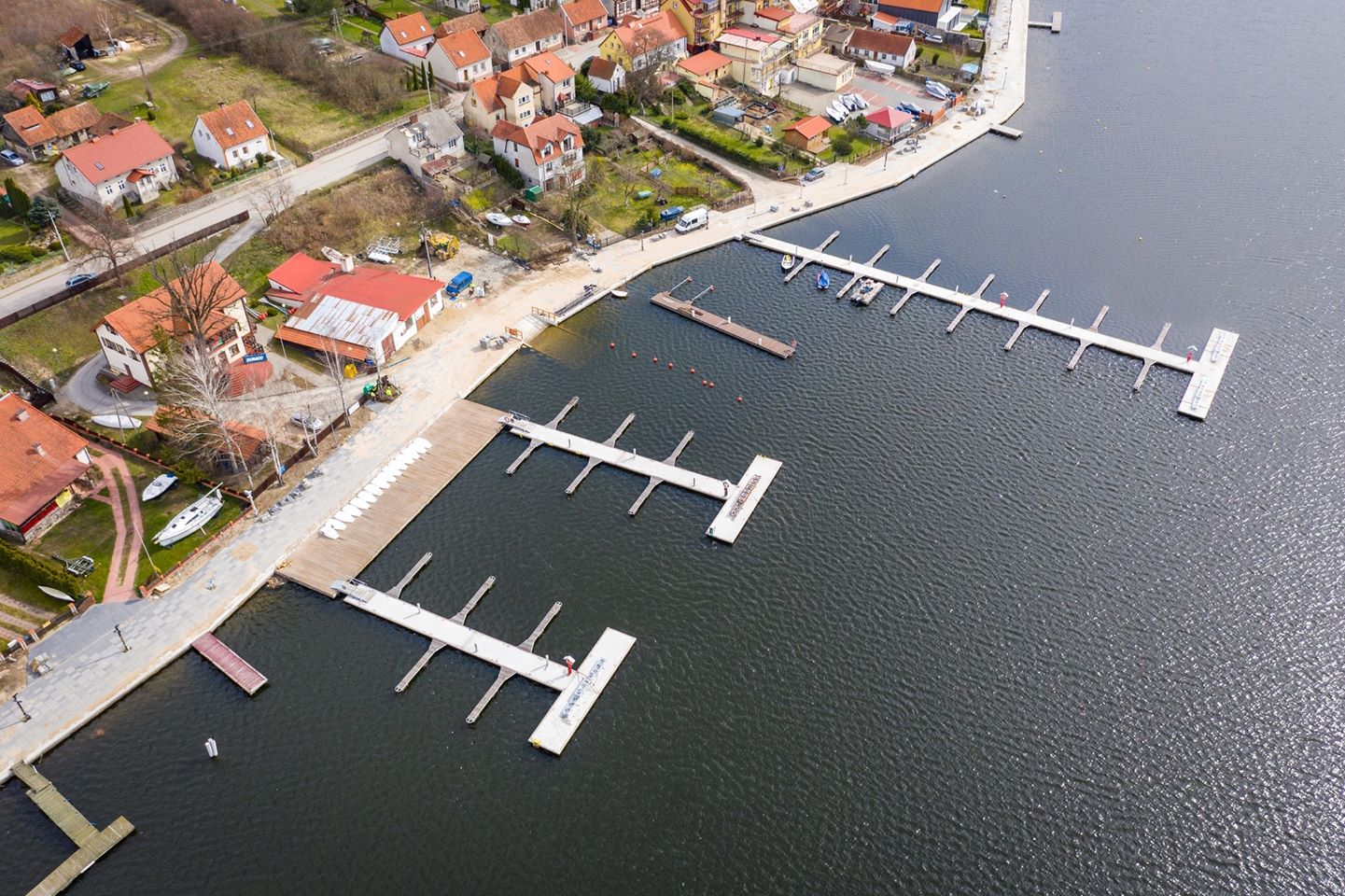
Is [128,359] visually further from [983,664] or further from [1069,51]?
[1069,51]

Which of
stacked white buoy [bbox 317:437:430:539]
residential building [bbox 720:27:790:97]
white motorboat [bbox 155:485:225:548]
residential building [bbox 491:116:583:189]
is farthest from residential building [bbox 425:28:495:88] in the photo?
white motorboat [bbox 155:485:225:548]

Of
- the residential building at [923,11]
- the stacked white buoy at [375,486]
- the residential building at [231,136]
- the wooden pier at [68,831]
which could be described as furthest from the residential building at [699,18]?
the wooden pier at [68,831]

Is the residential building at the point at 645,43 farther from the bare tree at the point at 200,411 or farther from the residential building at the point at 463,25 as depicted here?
the bare tree at the point at 200,411

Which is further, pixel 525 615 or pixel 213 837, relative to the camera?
pixel 525 615

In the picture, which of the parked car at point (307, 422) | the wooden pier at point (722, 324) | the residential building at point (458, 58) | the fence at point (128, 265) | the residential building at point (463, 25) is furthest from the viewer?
the residential building at point (463, 25)

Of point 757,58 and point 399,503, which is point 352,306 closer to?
point 399,503

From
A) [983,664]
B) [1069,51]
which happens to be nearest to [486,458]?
[983,664]

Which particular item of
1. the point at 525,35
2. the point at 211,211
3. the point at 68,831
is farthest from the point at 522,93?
the point at 68,831
